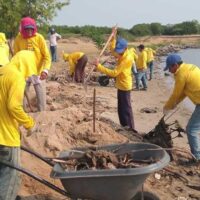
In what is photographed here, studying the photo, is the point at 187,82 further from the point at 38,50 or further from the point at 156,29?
the point at 156,29

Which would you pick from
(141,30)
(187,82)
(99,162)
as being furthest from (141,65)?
(141,30)

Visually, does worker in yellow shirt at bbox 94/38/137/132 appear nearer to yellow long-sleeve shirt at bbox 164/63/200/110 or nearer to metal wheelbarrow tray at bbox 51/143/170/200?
yellow long-sleeve shirt at bbox 164/63/200/110

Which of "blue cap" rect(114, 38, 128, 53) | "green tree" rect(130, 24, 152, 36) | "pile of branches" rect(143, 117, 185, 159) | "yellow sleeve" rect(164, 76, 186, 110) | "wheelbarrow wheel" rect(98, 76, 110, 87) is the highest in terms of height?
"blue cap" rect(114, 38, 128, 53)

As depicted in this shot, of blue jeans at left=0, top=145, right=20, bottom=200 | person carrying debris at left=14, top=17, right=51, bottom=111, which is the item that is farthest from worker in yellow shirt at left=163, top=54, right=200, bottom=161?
blue jeans at left=0, top=145, right=20, bottom=200

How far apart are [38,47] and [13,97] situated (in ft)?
13.6

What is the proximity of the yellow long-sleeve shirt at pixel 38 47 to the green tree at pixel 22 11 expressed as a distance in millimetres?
11005

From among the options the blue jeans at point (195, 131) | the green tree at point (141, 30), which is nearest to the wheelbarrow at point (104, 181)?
the blue jeans at point (195, 131)

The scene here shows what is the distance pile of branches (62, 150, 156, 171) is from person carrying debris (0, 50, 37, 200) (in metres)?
0.66

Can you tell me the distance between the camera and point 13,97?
19.0 ft

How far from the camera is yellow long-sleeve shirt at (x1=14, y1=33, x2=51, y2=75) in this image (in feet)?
32.0

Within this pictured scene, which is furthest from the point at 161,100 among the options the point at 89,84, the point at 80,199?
the point at 80,199

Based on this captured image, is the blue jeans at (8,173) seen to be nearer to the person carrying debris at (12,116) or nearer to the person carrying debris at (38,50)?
the person carrying debris at (12,116)

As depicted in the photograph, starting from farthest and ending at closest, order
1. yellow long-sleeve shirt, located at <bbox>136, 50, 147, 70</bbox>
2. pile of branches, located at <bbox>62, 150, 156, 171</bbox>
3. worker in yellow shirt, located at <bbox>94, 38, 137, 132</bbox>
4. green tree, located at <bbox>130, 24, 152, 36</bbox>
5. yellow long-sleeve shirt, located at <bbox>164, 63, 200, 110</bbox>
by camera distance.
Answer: green tree, located at <bbox>130, 24, 152, 36</bbox> → yellow long-sleeve shirt, located at <bbox>136, 50, 147, 70</bbox> → worker in yellow shirt, located at <bbox>94, 38, 137, 132</bbox> → yellow long-sleeve shirt, located at <bbox>164, 63, 200, 110</bbox> → pile of branches, located at <bbox>62, 150, 156, 171</bbox>

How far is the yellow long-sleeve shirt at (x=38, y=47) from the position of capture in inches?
384
